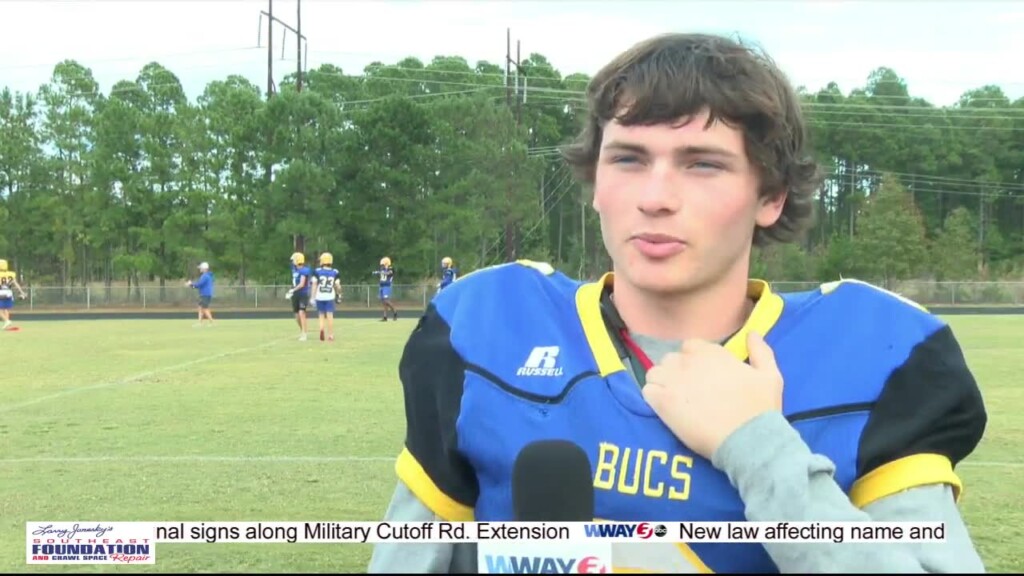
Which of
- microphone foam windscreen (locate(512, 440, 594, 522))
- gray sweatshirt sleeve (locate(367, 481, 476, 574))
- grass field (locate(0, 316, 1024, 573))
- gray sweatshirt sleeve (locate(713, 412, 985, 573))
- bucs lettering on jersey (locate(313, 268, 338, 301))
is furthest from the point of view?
bucs lettering on jersey (locate(313, 268, 338, 301))

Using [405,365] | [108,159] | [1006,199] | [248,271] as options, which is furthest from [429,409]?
[1006,199]

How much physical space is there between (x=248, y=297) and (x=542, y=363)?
3839 cm

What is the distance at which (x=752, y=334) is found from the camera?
180 centimetres

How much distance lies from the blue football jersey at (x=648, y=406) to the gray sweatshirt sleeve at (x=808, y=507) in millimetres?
93

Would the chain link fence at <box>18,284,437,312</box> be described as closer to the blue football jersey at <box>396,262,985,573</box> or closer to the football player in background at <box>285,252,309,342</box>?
the football player in background at <box>285,252,309,342</box>

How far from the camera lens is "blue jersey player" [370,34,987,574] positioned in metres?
1.61

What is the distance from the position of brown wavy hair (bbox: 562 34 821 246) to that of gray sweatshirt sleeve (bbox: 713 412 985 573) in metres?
0.59

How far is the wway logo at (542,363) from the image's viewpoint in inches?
71.2

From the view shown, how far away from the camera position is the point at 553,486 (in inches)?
53.2

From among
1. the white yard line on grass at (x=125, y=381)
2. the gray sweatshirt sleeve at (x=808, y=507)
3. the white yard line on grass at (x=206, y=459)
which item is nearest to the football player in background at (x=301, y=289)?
the white yard line on grass at (x=125, y=381)

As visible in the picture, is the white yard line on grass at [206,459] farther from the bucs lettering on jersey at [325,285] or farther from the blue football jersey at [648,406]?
the bucs lettering on jersey at [325,285]

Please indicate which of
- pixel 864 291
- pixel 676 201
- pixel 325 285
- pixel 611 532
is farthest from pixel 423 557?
pixel 325 285

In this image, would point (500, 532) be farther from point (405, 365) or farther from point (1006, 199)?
point (1006, 199)

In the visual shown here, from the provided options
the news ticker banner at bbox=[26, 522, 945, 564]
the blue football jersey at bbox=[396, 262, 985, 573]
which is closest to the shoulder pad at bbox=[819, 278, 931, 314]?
the blue football jersey at bbox=[396, 262, 985, 573]
